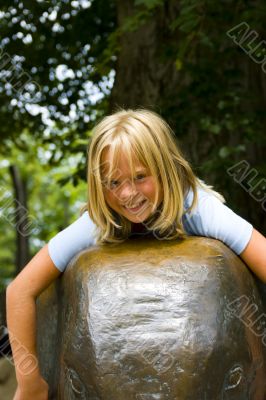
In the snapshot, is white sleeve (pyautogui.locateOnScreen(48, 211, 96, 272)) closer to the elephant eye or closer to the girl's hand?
the girl's hand

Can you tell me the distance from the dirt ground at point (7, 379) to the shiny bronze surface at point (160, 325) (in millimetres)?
1034

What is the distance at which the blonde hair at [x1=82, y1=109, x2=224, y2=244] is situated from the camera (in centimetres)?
253

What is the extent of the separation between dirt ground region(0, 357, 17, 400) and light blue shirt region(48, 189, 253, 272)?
3.61ft

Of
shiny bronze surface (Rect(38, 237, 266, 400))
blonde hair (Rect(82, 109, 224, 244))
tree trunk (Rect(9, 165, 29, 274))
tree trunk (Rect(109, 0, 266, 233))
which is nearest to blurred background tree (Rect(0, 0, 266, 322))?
tree trunk (Rect(109, 0, 266, 233))

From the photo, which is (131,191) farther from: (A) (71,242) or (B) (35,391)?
(B) (35,391)

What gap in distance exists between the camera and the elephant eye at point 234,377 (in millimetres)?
2258

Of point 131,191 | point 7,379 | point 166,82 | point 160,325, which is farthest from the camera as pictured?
point 166,82

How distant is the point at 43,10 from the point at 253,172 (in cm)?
202

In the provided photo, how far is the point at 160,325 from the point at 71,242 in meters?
0.63

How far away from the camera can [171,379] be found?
7.05ft

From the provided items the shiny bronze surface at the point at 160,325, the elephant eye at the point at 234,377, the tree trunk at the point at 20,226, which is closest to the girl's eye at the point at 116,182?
the shiny bronze surface at the point at 160,325

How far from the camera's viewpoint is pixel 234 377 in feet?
7.50

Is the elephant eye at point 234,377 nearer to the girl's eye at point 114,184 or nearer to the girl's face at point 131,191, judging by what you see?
the girl's face at point 131,191

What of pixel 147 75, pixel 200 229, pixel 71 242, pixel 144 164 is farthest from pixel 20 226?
pixel 144 164
